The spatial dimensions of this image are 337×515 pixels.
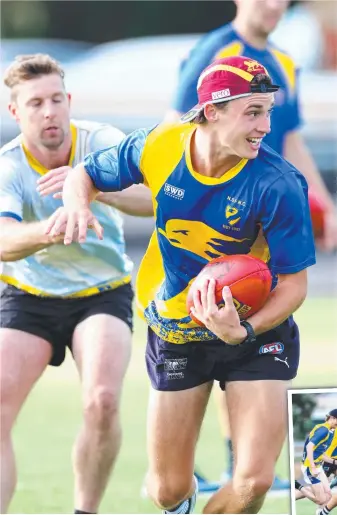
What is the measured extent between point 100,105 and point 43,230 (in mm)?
10462

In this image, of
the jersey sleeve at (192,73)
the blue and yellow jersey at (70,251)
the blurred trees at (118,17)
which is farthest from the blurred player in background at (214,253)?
the blurred trees at (118,17)

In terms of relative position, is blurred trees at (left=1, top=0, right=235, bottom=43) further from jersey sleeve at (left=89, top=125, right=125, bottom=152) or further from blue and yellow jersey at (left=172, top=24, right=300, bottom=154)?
jersey sleeve at (left=89, top=125, right=125, bottom=152)

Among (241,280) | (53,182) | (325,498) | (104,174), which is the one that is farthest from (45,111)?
(325,498)

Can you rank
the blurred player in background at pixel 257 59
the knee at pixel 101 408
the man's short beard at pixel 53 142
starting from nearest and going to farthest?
the knee at pixel 101 408 < the man's short beard at pixel 53 142 < the blurred player in background at pixel 257 59

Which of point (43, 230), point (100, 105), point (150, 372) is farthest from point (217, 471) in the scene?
point (100, 105)

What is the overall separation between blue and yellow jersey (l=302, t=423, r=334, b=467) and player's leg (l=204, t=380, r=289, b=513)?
0.52ft

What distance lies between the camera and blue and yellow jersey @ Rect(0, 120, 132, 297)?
5.30m

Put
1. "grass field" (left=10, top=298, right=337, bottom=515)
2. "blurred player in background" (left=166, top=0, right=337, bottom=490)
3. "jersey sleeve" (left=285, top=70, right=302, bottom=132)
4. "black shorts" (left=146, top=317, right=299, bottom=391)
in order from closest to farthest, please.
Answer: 1. "black shorts" (left=146, top=317, right=299, bottom=391)
2. "grass field" (left=10, top=298, right=337, bottom=515)
3. "blurred player in background" (left=166, top=0, right=337, bottom=490)
4. "jersey sleeve" (left=285, top=70, right=302, bottom=132)

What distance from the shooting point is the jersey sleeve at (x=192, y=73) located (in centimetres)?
619

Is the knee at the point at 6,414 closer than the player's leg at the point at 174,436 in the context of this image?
No

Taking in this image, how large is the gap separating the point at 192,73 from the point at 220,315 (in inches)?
91.6

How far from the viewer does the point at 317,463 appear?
14.1ft

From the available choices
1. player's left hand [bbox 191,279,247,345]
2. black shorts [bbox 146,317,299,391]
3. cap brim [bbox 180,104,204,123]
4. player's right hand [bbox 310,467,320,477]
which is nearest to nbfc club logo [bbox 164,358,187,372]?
black shorts [bbox 146,317,299,391]

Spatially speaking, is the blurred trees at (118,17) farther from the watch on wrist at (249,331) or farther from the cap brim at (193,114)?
the watch on wrist at (249,331)
